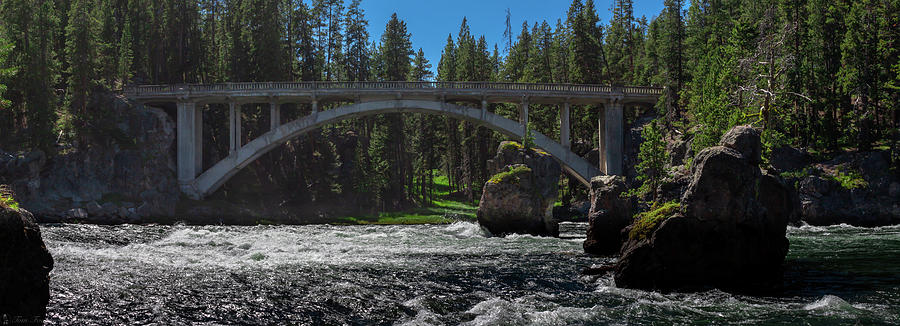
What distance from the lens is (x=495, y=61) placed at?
75.2 m

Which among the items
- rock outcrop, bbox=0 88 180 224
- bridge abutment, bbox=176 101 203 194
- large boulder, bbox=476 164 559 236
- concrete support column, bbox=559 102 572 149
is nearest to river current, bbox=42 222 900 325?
large boulder, bbox=476 164 559 236

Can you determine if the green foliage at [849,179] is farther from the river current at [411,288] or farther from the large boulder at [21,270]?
the large boulder at [21,270]

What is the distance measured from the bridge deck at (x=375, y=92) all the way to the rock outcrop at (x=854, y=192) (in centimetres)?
1480

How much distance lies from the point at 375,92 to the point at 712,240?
101 ft

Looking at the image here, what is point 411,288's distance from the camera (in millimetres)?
14633

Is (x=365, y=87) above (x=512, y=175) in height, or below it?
above

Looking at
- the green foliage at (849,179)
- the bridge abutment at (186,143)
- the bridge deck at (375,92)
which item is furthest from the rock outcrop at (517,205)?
the bridge abutment at (186,143)

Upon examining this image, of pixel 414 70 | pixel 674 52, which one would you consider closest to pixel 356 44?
pixel 414 70

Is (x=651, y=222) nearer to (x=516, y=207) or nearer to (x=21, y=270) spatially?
(x=21, y=270)

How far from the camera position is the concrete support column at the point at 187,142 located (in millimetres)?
43938

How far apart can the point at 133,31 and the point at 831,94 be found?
57.8 meters

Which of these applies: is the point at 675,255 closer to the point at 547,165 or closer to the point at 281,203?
the point at 547,165

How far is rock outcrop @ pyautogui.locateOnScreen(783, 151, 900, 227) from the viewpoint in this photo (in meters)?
35.0

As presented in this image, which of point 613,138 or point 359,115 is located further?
point 613,138
